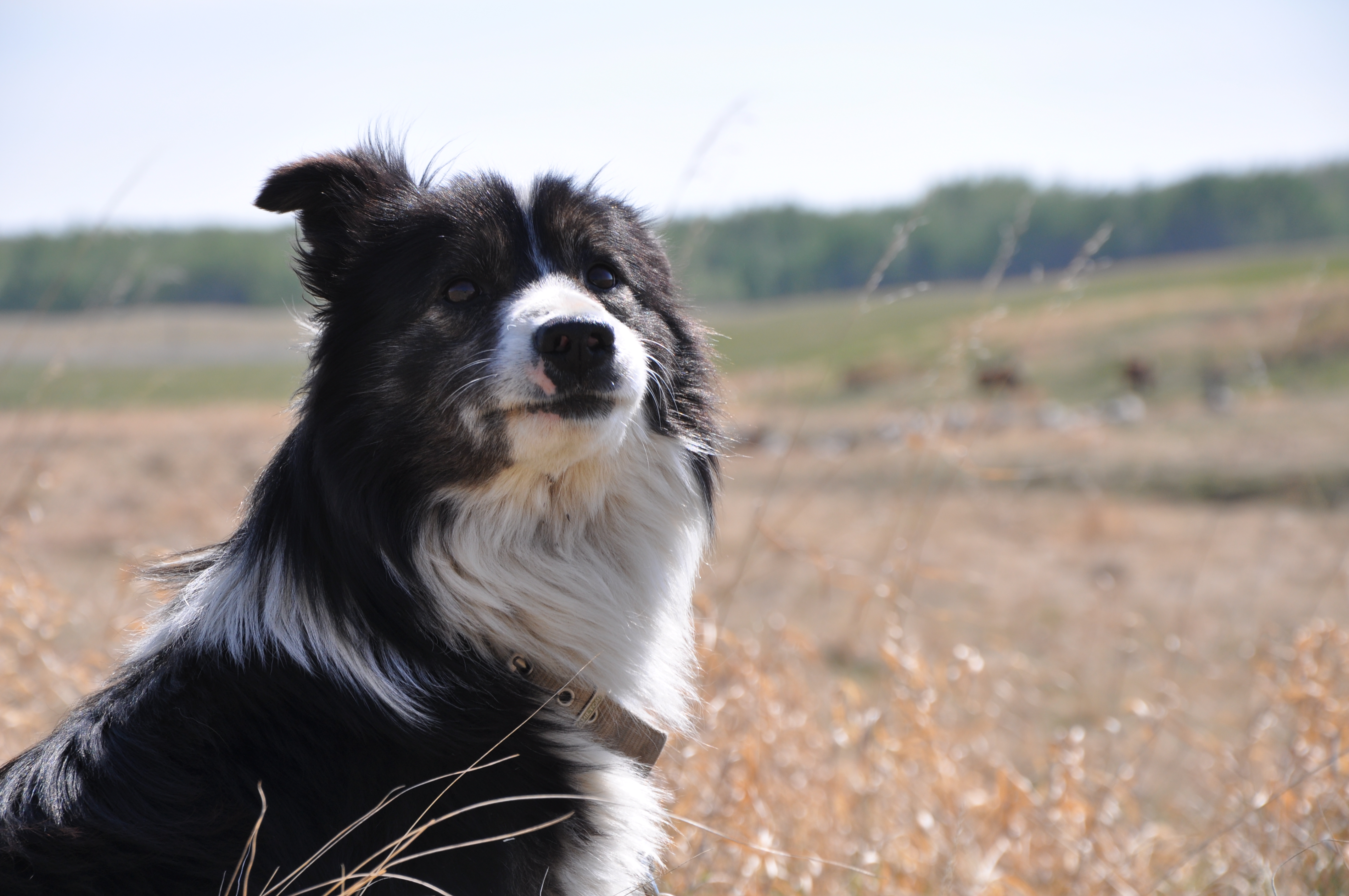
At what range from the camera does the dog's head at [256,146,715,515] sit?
2.47 m

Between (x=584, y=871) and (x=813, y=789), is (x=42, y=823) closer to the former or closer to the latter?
(x=584, y=871)

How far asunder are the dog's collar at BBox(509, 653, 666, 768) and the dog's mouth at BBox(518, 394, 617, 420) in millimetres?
657

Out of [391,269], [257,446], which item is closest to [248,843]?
[391,269]

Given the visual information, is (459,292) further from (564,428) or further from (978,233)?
(978,233)

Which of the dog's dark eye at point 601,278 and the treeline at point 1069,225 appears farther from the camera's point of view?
the treeline at point 1069,225

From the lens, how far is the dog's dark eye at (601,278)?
114 inches

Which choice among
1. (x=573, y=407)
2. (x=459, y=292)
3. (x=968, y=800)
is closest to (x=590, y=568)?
(x=573, y=407)

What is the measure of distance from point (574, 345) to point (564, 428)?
0.73 ft

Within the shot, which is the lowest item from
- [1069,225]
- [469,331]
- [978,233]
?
Answer: [978,233]

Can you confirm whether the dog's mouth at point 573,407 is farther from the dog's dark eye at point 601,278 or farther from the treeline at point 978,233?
the treeline at point 978,233

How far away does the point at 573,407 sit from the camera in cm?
247

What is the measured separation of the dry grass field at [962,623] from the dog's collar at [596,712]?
27 cm

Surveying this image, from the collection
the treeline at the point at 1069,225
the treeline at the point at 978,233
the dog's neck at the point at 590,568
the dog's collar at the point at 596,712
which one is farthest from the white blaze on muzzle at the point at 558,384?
the treeline at the point at 1069,225

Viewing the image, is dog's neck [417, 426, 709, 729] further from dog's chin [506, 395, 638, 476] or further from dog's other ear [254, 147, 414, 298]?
dog's other ear [254, 147, 414, 298]
